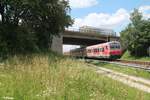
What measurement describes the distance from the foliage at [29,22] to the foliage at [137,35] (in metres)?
21.0

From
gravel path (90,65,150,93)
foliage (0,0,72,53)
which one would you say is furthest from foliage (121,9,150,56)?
gravel path (90,65,150,93)

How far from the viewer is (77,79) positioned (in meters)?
10.7

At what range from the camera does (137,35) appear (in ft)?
182

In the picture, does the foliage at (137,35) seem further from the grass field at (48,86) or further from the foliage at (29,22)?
the grass field at (48,86)

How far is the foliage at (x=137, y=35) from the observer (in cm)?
5481

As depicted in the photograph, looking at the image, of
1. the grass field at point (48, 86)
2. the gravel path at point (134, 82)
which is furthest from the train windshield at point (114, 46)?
the grass field at point (48, 86)

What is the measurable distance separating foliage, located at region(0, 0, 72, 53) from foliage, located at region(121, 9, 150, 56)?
2095 centimetres

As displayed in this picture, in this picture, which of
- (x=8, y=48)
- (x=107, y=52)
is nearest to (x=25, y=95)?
(x=8, y=48)

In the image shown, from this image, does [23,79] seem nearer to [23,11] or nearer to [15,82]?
[15,82]

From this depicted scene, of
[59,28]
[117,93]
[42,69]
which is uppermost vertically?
[59,28]

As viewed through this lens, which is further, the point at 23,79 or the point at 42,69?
the point at 42,69

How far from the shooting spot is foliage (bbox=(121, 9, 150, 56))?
54.8 metres

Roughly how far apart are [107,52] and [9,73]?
114 feet

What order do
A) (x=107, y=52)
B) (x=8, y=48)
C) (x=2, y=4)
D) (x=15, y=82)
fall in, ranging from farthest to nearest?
(x=107, y=52), (x=2, y=4), (x=8, y=48), (x=15, y=82)
